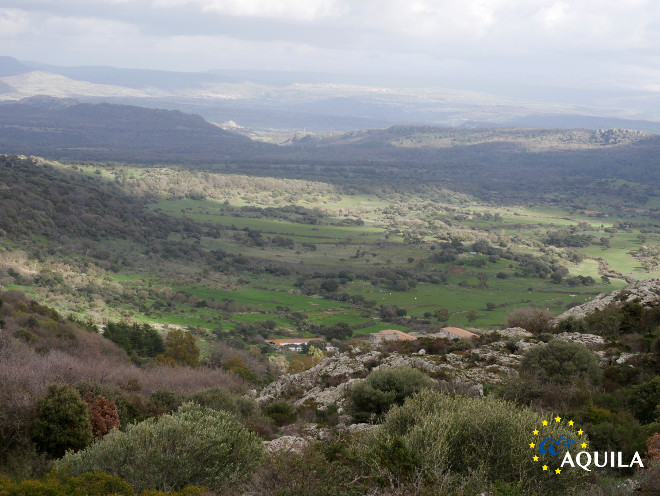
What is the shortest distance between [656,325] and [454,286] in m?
55.1

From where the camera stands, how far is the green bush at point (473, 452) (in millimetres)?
10570

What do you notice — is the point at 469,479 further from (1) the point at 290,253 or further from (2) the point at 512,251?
(2) the point at 512,251

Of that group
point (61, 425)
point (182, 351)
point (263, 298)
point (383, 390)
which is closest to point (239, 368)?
point (182, 351)

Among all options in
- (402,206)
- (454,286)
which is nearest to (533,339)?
(454,286)

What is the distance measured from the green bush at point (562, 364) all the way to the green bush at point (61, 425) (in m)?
14.4

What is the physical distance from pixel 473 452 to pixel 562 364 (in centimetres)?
979

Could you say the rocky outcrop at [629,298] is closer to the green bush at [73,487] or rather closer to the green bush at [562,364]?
the green bush at [562,364]

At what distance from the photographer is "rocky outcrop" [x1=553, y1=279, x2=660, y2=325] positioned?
29078mm

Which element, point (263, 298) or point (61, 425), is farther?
point (263, 298)

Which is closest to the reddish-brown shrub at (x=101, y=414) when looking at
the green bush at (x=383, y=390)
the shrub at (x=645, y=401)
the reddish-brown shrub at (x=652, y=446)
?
the green bush at (x=383, y=390)

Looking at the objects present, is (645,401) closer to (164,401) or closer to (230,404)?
(230,404)

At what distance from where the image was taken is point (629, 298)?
30469mm

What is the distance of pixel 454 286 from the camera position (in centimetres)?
8138

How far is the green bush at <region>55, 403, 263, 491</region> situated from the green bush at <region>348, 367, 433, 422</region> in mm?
5418
